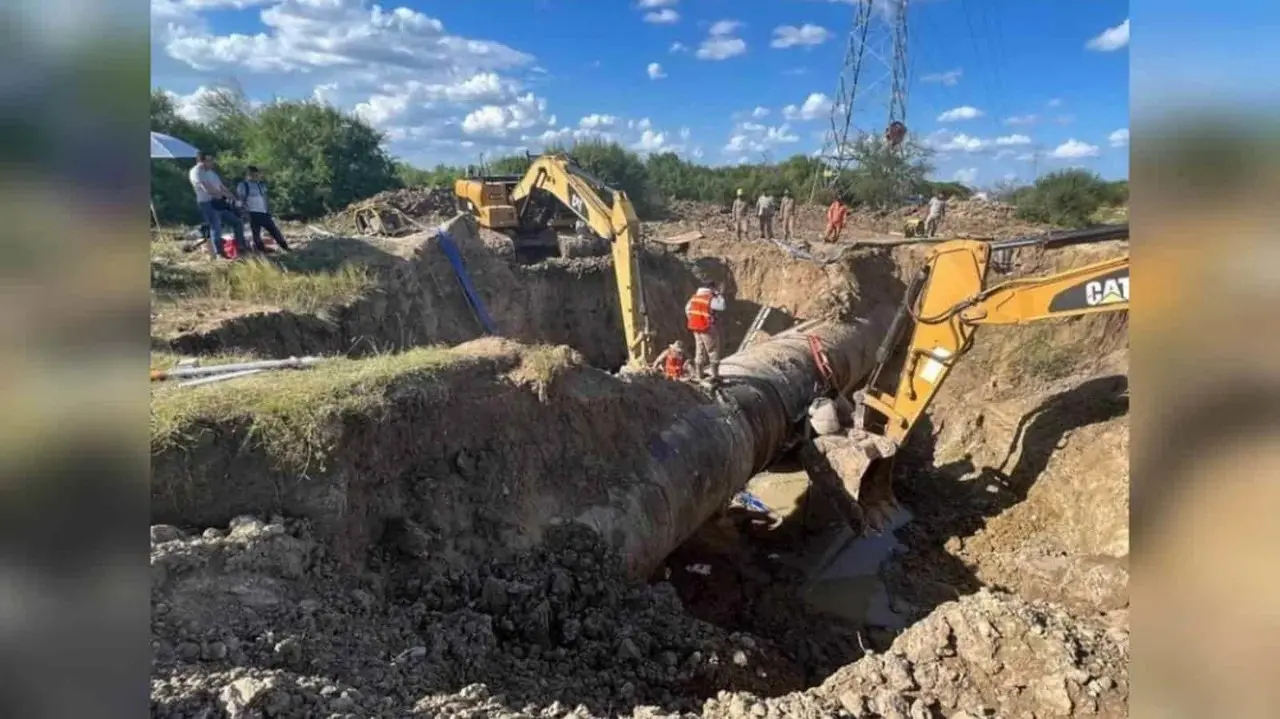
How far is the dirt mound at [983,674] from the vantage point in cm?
490

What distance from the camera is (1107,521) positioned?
8.73 metres

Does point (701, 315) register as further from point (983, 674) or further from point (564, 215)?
point (564, 215)

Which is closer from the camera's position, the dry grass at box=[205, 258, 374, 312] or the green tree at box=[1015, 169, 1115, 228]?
the dry grass at box=[205, 258, 374, 312]

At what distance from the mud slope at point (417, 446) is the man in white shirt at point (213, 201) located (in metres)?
4.60

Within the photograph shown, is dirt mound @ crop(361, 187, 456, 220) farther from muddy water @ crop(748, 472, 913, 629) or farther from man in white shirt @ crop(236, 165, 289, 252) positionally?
muddy water @ crop(748, 472, 913, 629)

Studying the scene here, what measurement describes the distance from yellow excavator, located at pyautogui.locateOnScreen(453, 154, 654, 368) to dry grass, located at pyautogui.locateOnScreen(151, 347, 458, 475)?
3587 mm

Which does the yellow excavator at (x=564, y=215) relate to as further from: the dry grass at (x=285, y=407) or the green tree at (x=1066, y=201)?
the green tree at (x=1066, y=201)

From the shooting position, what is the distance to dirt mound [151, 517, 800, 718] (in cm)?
394

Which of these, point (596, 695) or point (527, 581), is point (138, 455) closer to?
point (596, 695)

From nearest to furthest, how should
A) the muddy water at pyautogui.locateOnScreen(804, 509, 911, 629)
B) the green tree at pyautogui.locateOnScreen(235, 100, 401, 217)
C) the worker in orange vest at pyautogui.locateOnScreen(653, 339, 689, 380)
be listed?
the muddy water at pyautogui.locateOnScreen(804, 509, 911, 629) < the worker in orange vest at pyautogui.locateOnScreen(653, 339, 689, 380) < the green tree at pyautogui.locateOnScreen(235, 100, 401, 217)

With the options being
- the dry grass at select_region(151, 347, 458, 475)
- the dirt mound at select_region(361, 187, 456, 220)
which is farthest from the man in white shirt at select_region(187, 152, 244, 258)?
the dirt mound at select_region(361, 187, 456, 220)

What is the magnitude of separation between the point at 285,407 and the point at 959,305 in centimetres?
719

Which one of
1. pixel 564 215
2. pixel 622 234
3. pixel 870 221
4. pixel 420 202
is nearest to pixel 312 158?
pixel 420 202

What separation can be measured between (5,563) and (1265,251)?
1.54 metres
